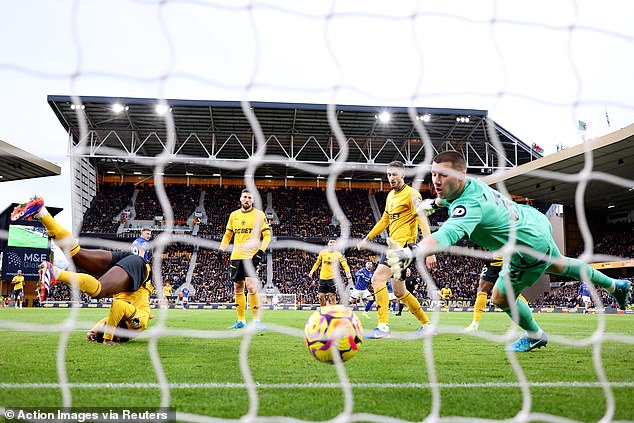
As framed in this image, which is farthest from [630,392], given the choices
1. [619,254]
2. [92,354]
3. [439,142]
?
[619,254]

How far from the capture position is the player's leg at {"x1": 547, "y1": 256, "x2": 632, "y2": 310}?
15.6 feet

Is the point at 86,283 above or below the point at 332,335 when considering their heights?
above

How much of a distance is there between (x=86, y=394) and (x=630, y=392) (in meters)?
3.24

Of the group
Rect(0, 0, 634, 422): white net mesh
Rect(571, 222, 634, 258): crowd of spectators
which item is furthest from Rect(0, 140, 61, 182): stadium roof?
Rect(571, 222, 634, 258): crowd of spectators

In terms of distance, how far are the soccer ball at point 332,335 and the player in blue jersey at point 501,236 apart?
0.89 metres

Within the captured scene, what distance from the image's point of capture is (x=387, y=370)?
4.06m

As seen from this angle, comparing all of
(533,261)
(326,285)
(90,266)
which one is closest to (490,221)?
(533,261)

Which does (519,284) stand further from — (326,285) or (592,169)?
(592,169)

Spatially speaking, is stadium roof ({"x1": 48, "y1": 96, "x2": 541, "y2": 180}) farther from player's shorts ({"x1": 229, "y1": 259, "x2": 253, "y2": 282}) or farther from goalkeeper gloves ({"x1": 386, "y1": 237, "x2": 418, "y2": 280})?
goalkeeper gloves ({"x1": 386, "y1": 237, "x2": 418, "y2": 280})

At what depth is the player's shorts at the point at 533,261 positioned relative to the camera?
444 centimetres

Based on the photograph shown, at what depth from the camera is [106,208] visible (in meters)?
33.4

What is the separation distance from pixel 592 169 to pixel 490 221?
18.5 meters

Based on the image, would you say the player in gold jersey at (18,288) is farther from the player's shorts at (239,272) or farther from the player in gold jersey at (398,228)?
the player in gold jersey at (398,228)

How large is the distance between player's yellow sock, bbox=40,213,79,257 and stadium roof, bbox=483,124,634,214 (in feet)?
38.2
